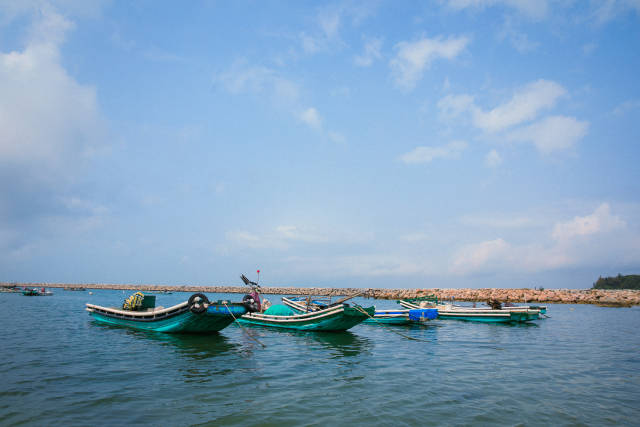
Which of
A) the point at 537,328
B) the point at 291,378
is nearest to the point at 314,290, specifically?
the point at 537,328

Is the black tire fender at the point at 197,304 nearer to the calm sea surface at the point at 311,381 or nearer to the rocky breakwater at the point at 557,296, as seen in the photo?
the calm sea surface at the point at 311,381

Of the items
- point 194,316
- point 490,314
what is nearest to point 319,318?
point 194,316

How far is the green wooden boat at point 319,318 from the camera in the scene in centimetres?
2195

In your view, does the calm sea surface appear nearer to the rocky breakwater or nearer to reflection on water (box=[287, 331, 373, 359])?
reflection on water (box=[287, 331, 373, 359])

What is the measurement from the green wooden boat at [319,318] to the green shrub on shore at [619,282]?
126001 millimetres

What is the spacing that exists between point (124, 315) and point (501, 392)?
22806mm

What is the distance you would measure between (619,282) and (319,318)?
134880 mm

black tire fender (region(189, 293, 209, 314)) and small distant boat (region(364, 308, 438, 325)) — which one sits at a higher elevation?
black tire fender (region(189, 293, 209, 314))

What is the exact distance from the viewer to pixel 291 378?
40.2 feet

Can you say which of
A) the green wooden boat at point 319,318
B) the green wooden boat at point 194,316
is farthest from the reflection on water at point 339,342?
the green wooden boat at point 194,316

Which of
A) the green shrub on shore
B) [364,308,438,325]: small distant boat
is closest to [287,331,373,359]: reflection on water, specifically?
[364,308,438,325]: small distant boat

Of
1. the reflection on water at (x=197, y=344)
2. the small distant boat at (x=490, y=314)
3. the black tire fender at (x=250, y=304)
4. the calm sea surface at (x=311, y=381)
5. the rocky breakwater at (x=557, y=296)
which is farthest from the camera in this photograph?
the rocky breakwater at (x=557, y=296)

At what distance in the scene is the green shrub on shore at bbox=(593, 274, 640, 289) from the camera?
110856mm

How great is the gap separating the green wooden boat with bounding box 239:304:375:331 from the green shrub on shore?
126m
